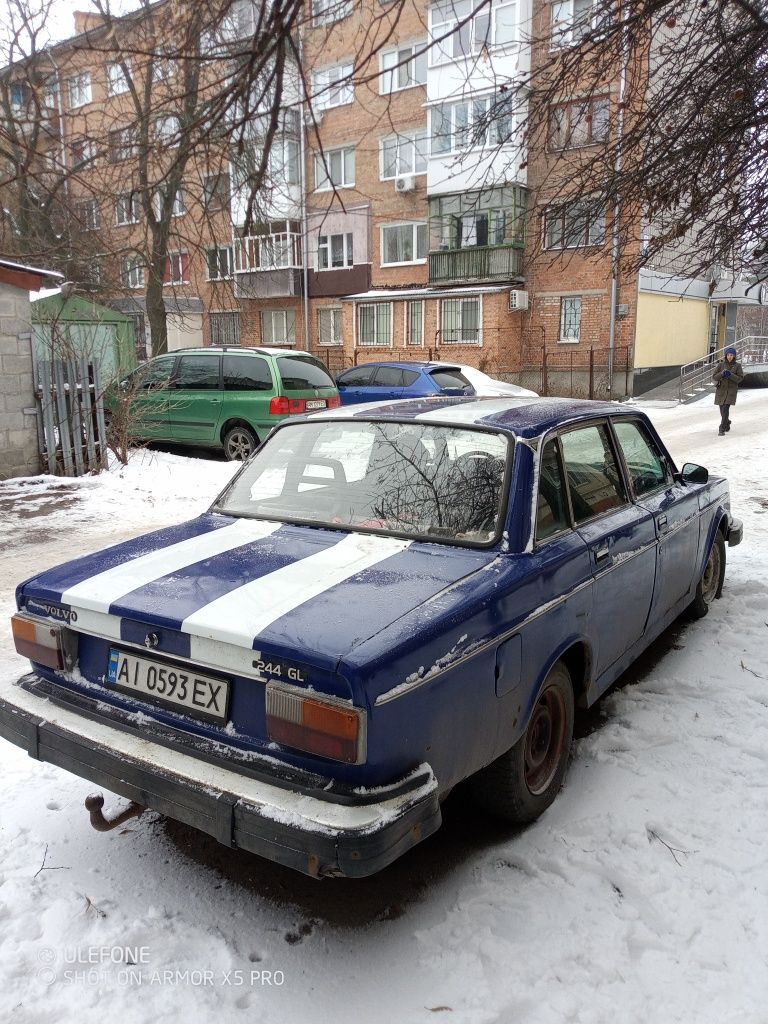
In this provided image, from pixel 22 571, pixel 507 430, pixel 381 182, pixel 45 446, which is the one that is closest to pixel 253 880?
pixel 507 430

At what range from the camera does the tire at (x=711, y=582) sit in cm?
523

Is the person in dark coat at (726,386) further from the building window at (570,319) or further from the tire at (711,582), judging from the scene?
the building window at (570,319)

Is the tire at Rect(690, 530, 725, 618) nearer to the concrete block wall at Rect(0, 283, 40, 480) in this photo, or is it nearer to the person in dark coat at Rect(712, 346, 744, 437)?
the concrete block wall at Rect(0, 283, 40, 480)

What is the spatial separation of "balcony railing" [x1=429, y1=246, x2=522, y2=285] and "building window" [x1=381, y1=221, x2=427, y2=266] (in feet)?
6.53

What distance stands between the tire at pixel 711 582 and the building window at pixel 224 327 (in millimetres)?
32238

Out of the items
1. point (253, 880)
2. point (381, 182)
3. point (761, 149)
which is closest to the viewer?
point (253, 880)

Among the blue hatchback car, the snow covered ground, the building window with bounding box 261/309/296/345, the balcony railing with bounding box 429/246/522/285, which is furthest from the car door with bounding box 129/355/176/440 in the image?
the building window with bounding box 261/309/296/345

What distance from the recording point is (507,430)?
341 centimetres

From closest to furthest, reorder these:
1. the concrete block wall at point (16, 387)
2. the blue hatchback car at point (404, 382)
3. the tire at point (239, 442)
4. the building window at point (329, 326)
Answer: the concrete block wall at point (16, 387) < the tire at point (239, 442) < the blue hatchback car at point (404, 382) < the building window at point (329, 326)

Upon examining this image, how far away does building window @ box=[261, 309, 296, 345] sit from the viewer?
35062 millimetres

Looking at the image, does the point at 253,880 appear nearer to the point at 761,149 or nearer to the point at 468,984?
the point at 468,984

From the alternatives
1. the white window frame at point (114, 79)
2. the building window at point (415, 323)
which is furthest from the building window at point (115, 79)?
the building window at point (415, 323)

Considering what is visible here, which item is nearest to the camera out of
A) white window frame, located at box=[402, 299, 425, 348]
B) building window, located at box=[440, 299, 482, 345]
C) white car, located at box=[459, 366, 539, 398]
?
white car, located at box=[459, 366, 539, 398]

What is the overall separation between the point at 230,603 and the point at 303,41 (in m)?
3.03
